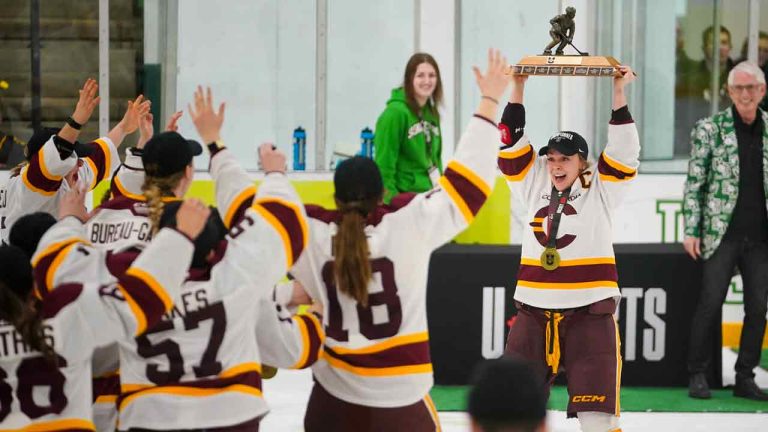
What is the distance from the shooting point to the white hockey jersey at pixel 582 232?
15.4ft

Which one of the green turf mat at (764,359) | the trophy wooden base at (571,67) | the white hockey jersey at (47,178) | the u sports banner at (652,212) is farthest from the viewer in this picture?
the u sports banner at (652,212)

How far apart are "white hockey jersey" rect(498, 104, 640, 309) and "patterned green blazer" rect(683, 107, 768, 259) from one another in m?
1.88

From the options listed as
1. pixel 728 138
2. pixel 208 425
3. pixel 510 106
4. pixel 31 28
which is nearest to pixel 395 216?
pixel 208 425

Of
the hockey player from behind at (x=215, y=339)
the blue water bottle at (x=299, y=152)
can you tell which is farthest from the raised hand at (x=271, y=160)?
the blue water bottle at (x=299, y=152)

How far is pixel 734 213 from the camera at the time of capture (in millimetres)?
6562

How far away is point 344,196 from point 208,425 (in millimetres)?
722

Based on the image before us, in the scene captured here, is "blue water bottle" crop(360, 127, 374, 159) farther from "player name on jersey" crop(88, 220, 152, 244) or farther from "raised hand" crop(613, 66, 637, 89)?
"player name on jersey" crop(88, 220, 152, 244)

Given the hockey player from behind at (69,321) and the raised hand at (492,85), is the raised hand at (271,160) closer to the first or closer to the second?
the hockey player from behind at (69,321)

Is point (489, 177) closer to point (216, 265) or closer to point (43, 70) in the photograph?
point (216, 265)

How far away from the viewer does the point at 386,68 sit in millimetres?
9141

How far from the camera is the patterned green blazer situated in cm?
651

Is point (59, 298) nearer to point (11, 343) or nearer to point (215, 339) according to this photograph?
point (11, 343)

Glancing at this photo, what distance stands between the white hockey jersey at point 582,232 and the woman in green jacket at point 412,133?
1.66 metres

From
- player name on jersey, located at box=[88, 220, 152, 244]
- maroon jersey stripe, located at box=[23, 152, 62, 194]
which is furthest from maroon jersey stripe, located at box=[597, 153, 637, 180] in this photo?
maroon jersey stripe, located at box=[23, 152, 62, 194]
